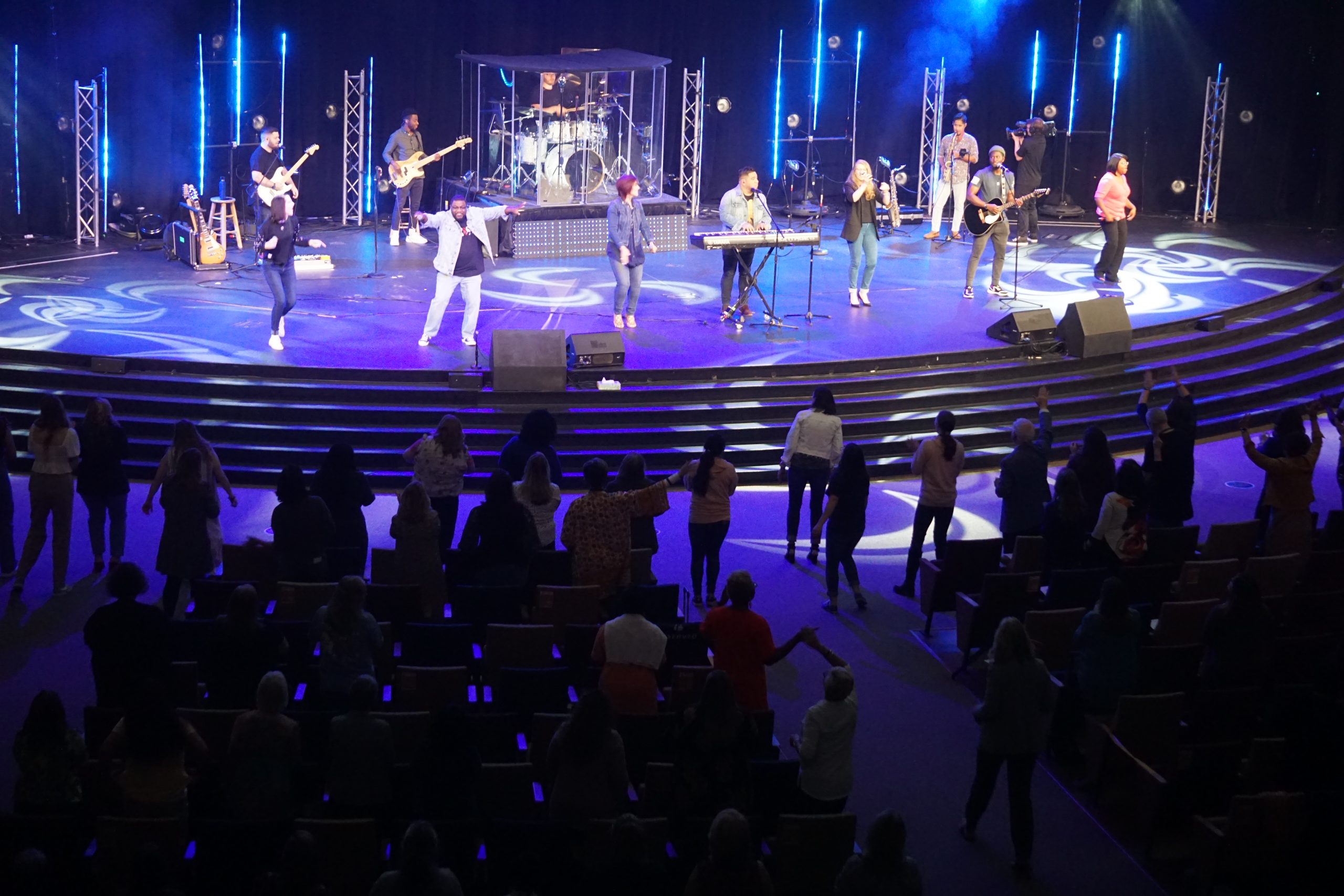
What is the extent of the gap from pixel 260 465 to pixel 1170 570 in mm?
7375

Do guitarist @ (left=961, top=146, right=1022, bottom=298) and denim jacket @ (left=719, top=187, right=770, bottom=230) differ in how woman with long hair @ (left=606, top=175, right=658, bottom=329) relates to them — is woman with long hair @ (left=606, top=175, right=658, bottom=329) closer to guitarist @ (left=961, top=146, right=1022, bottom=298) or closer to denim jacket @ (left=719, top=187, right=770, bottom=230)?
denim jacket @ (left=719, top=187, right=770, bottom=230)

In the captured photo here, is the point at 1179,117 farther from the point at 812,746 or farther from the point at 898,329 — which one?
the point at 812,746

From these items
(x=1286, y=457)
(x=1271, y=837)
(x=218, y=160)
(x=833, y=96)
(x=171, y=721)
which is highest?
(x=833, y=96)

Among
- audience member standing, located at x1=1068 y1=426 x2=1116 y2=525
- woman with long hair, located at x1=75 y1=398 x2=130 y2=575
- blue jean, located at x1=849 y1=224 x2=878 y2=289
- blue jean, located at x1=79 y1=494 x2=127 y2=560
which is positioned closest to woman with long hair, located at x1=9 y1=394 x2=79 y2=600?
woman with long hair, located at x1=75 y1=398 x2=130 y2=575

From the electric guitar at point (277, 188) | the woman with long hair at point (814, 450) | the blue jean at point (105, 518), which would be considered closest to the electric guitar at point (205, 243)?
the electric guitar at point (277, 188)

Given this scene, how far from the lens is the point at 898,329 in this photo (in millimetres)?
14836

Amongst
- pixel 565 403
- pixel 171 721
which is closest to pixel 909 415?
pixel 565 403

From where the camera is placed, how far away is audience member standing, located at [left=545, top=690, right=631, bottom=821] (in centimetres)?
584

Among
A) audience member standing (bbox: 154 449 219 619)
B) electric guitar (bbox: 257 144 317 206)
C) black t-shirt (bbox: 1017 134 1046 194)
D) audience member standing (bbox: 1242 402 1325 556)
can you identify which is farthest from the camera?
black t-shirt (bbox: 1017 134 1046 194)

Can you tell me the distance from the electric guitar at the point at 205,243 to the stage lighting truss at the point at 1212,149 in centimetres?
1527

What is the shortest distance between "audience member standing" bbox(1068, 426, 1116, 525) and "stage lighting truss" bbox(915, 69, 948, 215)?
517 inches

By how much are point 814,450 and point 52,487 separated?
517cm

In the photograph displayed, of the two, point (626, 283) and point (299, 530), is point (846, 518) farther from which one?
point (626, 283)

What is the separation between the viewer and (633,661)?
→ 6.68m
